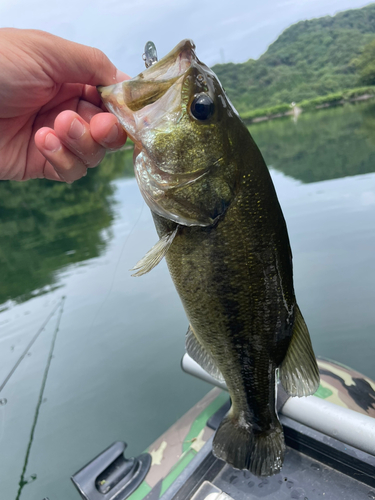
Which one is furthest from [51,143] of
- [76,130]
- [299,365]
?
[299,365]

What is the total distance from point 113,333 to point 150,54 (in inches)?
186

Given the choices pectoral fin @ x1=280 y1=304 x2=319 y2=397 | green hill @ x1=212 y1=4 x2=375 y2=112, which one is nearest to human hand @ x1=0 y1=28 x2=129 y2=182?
pectoral fin @ x1=280 y1=304 x2=319 y2=397

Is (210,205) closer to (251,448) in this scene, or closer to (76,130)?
(76,130)

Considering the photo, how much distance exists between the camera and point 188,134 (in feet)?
4.42

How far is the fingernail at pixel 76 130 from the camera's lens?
5.11 feet

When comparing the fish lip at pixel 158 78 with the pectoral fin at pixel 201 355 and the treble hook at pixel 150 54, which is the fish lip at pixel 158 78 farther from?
the pectoral fin at pixel 201 355

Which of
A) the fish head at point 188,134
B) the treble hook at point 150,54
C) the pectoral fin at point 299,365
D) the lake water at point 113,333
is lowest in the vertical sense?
the lake water at point 113,333

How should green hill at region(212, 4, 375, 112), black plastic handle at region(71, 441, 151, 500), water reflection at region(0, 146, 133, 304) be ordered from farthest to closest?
green hill at region(212, 4, 375, 112) → water reflection at region(0, 146, 133, 304) → black plastic handle at region(71, 441, 151, 500)

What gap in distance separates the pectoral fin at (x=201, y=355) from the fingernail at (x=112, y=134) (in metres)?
0.94

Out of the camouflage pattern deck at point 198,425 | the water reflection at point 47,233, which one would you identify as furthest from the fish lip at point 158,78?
the water reflection at point 47,233

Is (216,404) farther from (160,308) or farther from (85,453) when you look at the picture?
(160,308)

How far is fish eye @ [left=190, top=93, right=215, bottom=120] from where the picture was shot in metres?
1.33

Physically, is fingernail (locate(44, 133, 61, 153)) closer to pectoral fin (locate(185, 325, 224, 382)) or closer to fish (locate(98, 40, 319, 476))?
fish (locate(98, 40, 319, 476))

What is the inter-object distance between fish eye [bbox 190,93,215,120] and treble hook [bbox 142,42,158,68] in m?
0.32
